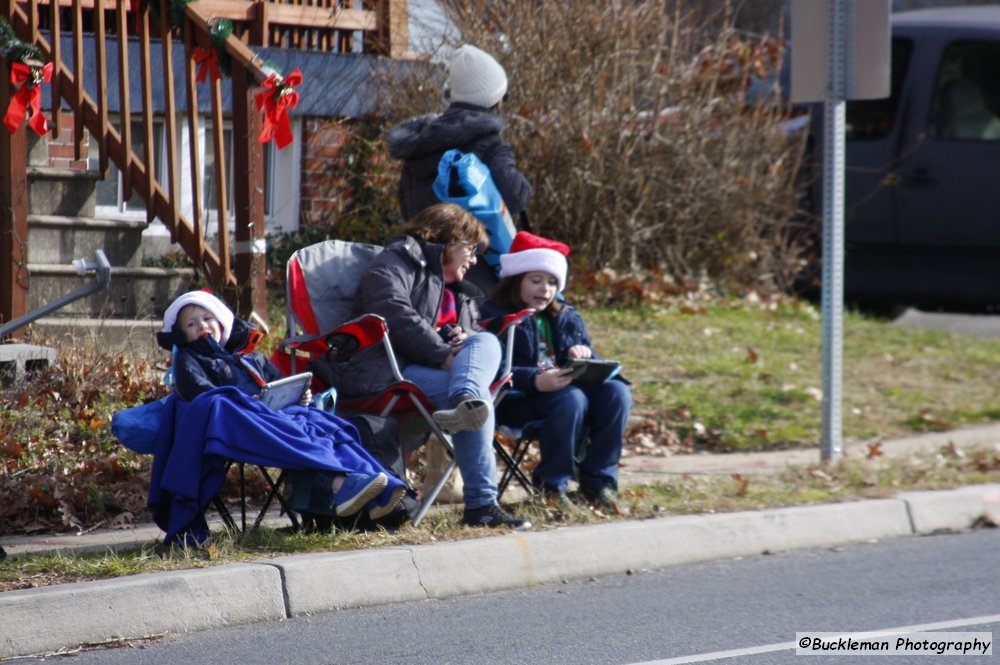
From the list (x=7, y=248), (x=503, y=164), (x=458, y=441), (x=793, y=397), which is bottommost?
(x=793, y=397)

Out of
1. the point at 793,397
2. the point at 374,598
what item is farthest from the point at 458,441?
the point at 793,397

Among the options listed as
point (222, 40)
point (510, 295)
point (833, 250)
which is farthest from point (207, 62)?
point (833, 250)

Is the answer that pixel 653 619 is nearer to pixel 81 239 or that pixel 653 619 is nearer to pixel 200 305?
pixel 200 305

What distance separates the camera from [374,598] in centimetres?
508

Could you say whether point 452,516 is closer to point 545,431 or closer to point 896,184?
point 545,431

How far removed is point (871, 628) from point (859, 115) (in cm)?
748

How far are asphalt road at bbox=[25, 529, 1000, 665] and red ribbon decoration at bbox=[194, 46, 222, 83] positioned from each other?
11.5 ft

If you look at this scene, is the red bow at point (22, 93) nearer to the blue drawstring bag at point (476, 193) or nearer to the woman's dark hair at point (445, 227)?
the blue drawstring bag at point (476, 193)

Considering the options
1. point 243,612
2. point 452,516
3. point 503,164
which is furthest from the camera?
point 503,164

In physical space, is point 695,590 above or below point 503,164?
below

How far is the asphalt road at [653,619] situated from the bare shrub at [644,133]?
5135mm

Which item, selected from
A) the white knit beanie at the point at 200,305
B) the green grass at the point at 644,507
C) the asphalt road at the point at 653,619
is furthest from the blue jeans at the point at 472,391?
the white knit beanie at the point at 200,305

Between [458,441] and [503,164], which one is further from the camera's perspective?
[503,164]

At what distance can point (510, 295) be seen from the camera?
6.26 m
